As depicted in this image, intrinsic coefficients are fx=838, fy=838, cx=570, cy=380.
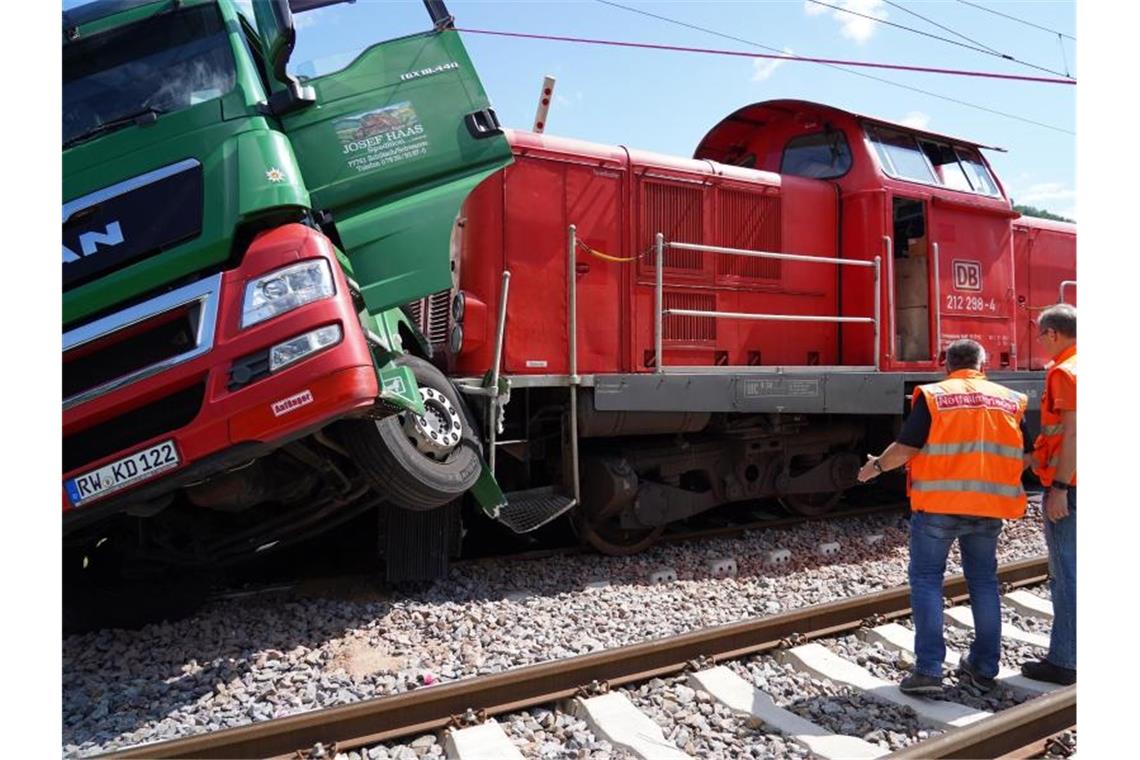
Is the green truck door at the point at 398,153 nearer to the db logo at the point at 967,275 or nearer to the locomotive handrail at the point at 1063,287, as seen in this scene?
the db logo at the point at 967,275

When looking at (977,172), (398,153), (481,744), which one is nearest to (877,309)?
(977,172)

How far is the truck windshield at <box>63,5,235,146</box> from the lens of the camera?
3654mm

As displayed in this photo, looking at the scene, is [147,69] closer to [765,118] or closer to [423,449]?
[423,449]

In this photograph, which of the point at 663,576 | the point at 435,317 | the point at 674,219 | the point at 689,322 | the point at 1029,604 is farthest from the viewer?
the point at 689,322

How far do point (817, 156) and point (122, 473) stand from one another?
5.95 metres

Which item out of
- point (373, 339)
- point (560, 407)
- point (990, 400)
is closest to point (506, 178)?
point (560, 407)

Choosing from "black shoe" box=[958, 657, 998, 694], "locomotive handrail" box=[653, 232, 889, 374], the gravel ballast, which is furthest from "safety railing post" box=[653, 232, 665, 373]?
"black shoe" box=[958, 657, 998, 694]

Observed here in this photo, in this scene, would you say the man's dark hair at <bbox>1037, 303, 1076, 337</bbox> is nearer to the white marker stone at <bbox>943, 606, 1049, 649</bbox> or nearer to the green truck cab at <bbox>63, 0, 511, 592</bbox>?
the white marker stone at <bbox>943, 606, 1049, 649</bbox>

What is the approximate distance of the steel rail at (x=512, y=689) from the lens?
3.06 m

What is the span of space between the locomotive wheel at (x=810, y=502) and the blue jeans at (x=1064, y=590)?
293cm

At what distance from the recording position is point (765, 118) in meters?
7.41

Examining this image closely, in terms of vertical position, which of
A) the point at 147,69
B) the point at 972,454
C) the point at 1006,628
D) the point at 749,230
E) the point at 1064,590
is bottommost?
the point at 1006,628

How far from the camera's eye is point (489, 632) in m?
4.32

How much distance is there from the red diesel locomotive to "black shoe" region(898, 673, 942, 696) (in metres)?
2.22
